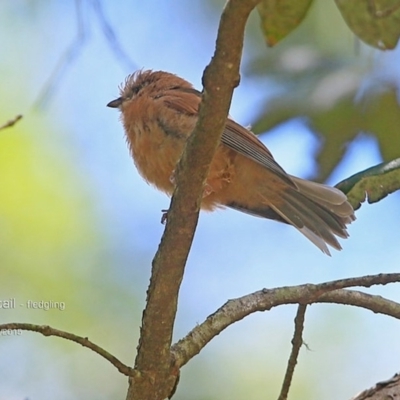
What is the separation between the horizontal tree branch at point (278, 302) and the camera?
285 cm

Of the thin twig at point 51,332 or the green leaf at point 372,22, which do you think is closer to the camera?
the thin twig at point 51,332

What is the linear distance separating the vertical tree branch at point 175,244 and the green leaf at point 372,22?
100 centimetres

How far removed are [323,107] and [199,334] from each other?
1782mm

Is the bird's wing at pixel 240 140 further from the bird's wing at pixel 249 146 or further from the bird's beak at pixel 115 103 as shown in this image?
the bird's beak at pixel 115 103

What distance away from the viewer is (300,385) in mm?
6059

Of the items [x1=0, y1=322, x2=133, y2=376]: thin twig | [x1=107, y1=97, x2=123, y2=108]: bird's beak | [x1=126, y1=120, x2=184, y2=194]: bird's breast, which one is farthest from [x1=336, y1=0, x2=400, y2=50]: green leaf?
[x1=107, y1=97, x2=123, y2=108]: bird's beak

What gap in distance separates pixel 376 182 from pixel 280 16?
90cm

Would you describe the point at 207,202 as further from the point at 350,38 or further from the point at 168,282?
the point at 168,282

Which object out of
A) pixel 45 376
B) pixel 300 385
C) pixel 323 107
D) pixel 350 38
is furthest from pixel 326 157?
pixel 45 376

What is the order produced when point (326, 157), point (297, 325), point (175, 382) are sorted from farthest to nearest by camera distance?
1. point (326, 157)
2. point (297, 325)
3. point (175, 382)

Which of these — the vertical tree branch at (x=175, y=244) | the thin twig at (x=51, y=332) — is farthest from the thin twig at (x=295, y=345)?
the thin twig at (x=51, y=332)

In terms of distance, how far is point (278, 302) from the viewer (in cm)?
305

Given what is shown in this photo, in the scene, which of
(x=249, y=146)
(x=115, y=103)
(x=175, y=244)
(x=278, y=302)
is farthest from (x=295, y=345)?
(x=115, y=103)

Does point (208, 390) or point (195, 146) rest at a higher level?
point (208, 390)
